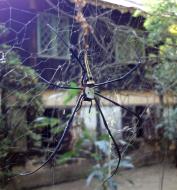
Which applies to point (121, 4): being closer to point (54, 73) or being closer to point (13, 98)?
point (13, 98)

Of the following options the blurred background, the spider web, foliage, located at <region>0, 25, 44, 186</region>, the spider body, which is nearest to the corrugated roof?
the blurred background

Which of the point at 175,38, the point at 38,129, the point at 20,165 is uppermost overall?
the point at 175,38

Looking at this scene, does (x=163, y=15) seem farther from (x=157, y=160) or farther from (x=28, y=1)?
(x=157, y=160)

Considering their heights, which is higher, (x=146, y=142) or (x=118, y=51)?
(x=118, y=51)

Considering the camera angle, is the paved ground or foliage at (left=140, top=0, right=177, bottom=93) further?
the paved ground

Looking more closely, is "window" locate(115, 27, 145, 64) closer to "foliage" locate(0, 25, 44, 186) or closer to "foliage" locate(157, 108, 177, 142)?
"foliage" locate(0, 25, 44, 186)

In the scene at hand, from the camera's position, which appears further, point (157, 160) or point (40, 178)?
point (157, 160)

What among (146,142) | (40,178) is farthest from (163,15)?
(146,142)

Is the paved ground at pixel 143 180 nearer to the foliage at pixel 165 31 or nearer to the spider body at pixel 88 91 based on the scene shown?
the foliage at pixel 165 31
